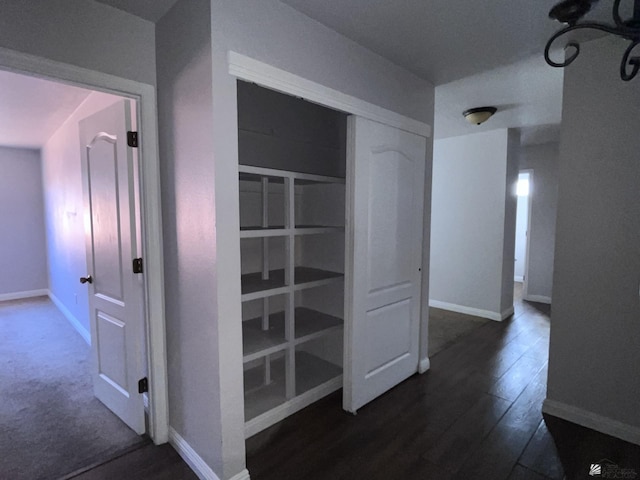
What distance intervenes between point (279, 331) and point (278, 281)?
377 millimetres

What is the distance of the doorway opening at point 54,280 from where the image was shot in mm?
1905

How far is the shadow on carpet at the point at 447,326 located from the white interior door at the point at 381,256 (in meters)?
0.93

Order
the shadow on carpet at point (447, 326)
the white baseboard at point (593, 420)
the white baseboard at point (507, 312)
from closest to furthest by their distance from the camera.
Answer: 1. the white baseboard at point (593, 420)
2. the shadow on carpet at point (447, 326)
3. the white baseboard at point (507, 312)

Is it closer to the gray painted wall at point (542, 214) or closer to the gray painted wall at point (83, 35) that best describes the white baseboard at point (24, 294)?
the gray painted wall at point (83, 35)

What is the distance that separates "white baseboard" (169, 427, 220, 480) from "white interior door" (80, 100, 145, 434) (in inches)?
10.5

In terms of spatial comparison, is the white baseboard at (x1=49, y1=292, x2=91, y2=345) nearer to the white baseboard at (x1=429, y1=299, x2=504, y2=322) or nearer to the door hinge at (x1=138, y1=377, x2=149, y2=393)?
the door hinge at (x1=138, y1=377, x2=149, y2=393)

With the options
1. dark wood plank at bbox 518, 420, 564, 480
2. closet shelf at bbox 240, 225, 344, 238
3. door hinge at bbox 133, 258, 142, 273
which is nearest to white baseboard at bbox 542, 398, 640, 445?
dark wood plank at bbox 518, 420, 564, 480

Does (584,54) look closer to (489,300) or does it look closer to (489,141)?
(489,141)

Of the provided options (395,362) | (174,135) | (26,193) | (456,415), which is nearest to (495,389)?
(456,415)

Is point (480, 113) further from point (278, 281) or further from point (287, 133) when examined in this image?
point (278, 281)

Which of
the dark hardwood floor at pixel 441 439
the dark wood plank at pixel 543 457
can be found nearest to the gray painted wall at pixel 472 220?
the dark hardwood floor at pixel 441 439

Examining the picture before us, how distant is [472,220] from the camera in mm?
4457

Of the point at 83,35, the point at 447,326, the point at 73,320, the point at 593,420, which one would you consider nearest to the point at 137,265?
the point at 83,35

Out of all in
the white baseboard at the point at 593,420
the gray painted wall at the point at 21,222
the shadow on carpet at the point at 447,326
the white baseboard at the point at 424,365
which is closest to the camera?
the white baseboard at the point at 593,420
